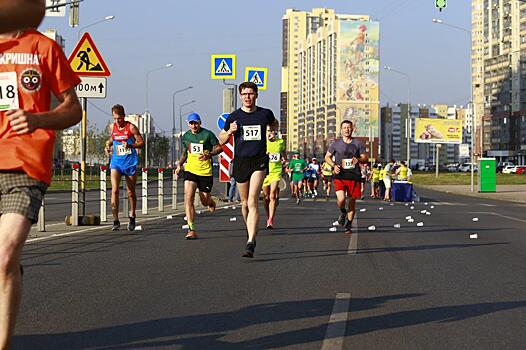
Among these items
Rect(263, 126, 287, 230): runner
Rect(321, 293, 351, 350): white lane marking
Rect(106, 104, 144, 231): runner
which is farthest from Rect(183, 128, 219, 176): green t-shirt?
Rect(321, 293, 351, 350): white lane marking

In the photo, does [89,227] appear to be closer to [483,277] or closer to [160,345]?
[483,277]

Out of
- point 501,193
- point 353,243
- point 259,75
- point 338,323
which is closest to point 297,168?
point 259,75

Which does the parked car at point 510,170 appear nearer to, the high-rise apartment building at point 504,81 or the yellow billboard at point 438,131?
the yellow billboard at point 438,131

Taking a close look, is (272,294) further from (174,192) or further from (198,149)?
(174,192)

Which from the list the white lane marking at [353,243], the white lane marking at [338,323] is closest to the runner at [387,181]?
the white lane marking at [353,243]

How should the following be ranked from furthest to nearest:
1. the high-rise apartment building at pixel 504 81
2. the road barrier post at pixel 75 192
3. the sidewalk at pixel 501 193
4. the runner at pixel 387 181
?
the high-rise apartment building at pixel 504 81 → the sidewalk at pixel 501 193 → the runner at pixel 387 181 → the road barrier post at pixel 75 192

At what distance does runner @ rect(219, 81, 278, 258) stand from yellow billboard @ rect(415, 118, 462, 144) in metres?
89.9

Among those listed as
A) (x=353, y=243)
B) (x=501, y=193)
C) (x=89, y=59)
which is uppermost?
(x=89, y=59)

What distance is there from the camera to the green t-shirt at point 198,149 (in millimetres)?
12383

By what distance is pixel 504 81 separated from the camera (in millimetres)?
156625

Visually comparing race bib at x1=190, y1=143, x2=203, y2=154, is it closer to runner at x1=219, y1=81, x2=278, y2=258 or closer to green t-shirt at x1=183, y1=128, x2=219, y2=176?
green t-shirt at x1=183, y1=128, x2=219, y2=176

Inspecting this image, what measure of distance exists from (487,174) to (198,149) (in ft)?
118

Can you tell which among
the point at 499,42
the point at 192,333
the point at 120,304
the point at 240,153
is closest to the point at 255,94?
the point at 240,153

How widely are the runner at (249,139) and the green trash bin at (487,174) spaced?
37.5 meters
